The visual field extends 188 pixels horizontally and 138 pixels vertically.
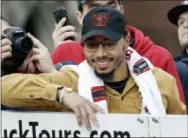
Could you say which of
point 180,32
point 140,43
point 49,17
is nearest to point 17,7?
point 49,17

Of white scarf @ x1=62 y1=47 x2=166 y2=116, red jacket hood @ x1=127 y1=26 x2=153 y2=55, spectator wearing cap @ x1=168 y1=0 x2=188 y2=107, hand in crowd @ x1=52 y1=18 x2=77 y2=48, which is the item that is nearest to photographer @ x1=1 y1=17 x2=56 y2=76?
white scarf @ x1=62 y1=47 x2=166 y2=116

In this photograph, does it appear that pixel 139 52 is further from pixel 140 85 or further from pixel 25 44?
pixel 25 44

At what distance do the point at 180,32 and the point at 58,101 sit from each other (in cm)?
213

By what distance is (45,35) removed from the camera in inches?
472

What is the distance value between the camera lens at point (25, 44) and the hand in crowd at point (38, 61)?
6 cm

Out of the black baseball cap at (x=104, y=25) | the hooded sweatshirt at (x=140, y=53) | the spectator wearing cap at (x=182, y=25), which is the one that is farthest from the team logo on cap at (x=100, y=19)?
the spectator wearing cap at (x=182, y=25)

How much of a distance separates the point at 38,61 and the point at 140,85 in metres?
0.64

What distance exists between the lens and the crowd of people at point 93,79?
5336mm

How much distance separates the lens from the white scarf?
5465 mm

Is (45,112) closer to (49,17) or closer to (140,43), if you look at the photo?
(140,43)

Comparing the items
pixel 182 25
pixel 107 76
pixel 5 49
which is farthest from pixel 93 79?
pixel 182 25

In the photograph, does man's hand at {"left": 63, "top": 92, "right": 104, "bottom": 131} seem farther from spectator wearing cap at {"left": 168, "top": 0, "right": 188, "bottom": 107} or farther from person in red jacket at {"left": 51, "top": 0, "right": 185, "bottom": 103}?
spectator wearing cap at {"left": 168, "top": 0, "right": 188, "bottom": 107}

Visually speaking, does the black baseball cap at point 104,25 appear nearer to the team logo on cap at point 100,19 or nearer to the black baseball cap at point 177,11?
the team logo on cap at point 100,19

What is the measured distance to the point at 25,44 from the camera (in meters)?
5.65
